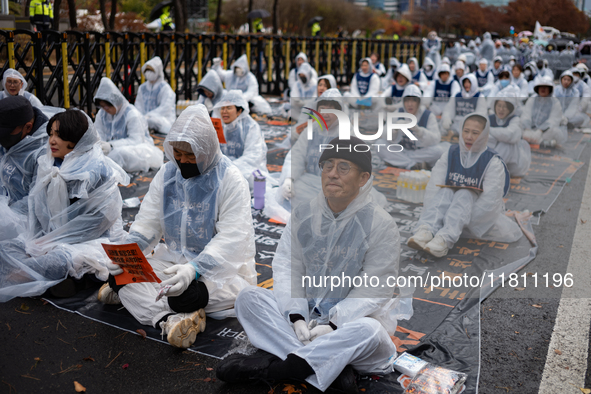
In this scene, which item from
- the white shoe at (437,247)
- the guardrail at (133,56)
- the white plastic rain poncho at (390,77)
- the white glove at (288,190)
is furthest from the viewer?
the white plastic rain poncho at (390,77)

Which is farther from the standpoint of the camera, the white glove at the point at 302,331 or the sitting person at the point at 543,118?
the sitting person at the point at 543,118

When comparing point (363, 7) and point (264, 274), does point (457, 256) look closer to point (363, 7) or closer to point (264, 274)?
point (264, 274)

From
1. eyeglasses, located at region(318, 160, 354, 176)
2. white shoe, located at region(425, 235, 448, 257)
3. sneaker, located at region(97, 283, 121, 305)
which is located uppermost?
eyeglasses, located at region(318, 160, 354, 176)

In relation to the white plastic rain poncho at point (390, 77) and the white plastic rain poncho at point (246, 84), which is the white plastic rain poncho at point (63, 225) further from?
the white plastic rain poncho at point (390, 77)

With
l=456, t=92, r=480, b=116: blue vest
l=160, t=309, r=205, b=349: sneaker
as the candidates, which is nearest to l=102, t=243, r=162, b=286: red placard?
l=160, t=309, r=205, b=349: sneaker

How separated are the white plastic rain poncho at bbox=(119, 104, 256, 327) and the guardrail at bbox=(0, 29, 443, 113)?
5.45 metres

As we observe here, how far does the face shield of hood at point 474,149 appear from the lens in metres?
4.59

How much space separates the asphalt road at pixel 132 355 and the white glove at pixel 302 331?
0.26 meters

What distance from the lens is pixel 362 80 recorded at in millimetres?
12938

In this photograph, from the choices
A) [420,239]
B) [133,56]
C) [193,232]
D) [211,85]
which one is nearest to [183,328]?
[193,232]

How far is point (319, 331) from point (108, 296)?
1495 millimetres

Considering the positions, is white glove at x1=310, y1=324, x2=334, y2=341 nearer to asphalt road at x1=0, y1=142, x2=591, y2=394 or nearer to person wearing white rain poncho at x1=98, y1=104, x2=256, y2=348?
asphalt road at x1=0, y1=142, x2=591, y2=394

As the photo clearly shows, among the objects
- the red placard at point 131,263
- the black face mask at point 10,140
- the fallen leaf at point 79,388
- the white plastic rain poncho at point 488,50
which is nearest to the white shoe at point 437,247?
the red placard at point 131,263

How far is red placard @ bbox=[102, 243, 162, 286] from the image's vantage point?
2881 mm
